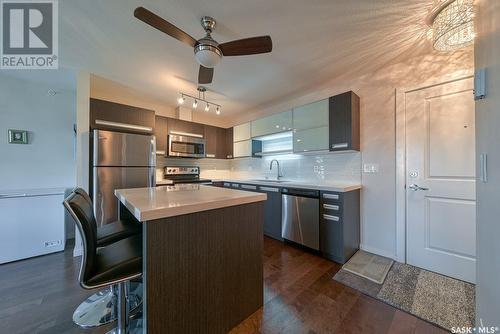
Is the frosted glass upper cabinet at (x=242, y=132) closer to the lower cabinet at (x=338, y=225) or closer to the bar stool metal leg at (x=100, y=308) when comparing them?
the lower cabinet at (x=338, y=225)

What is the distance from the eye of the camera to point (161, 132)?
11.4 ft

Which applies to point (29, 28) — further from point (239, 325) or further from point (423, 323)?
point (423, 323)

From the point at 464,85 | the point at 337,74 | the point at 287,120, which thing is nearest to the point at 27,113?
the point at 287,120

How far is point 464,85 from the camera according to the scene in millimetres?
1835

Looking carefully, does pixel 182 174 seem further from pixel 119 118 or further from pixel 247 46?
pixel 247 46

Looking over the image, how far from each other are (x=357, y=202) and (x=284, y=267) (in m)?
1.32

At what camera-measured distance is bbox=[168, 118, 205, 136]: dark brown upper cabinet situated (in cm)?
361

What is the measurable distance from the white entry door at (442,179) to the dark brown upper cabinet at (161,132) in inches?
147

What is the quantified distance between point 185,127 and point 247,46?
8.46 ft

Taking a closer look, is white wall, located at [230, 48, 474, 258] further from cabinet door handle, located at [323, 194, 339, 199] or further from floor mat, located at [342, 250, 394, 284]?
cabinet door handle, located at [323, 194, 339, 199]

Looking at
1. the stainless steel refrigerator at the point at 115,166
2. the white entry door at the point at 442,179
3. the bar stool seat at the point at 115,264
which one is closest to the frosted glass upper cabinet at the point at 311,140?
the white entry door at the point at 442,179

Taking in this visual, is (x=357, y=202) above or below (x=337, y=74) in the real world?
below

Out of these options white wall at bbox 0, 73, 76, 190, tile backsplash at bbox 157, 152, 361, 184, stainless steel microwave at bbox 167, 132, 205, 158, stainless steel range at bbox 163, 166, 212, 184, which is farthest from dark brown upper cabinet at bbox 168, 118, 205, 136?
white wall at bbox 0, 73, 76, 190

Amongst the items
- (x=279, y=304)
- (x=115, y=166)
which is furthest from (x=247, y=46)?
(x=115, y=166)
